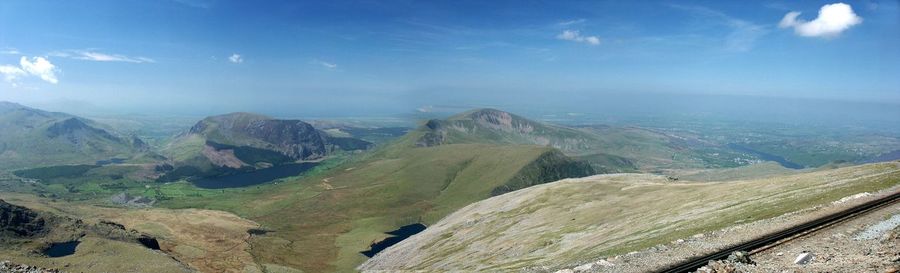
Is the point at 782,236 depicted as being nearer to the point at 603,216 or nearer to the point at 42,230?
the point at 603,216

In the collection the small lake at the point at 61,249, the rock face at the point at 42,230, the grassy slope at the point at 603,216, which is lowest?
the small lake at the point at 61,249

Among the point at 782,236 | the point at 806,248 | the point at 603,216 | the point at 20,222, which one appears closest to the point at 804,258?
the point at 806,248

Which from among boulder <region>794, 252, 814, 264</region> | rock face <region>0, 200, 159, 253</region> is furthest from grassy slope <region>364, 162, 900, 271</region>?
rock face <region>0, 200, 159, 253</region>

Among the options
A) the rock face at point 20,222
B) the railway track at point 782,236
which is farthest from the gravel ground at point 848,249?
the rock face at point 20,222

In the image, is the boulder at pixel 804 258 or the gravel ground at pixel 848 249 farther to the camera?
the boulder at pixel 804 258

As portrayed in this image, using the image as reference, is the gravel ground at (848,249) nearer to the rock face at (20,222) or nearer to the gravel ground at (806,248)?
the gravel ground at (806,248)

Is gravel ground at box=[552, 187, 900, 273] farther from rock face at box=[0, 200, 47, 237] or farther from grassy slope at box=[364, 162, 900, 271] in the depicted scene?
rock face at box=[0, 200, 47, 237]

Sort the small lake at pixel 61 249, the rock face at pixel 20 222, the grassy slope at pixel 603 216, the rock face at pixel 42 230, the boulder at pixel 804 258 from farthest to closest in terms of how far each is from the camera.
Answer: the rock face at pixel 20 222, the rock face at pixel 42 230, the small lake at pixel 61 249, the grassy slope at pixel 603 216, the boulder at pixel 804 258
